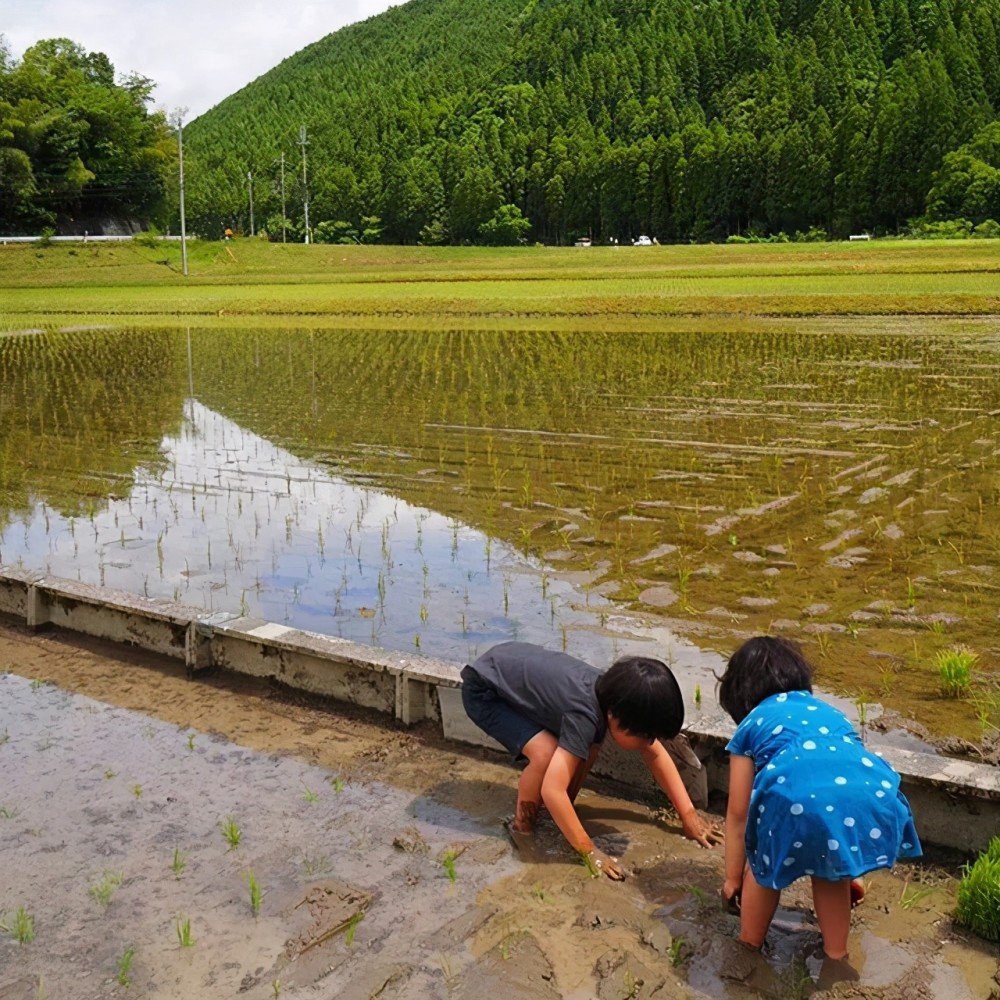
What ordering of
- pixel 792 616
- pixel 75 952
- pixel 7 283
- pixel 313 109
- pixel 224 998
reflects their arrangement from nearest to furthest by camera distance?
pixel 224 998 → pixel 75 952 → pixel 792 616 → pixel 7 283 → pixel 313 109

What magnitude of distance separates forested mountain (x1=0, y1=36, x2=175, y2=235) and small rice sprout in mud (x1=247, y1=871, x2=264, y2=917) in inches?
2530

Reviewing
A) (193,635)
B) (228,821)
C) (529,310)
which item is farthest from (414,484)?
(529,310)

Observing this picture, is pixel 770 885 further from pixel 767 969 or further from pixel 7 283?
pixel 7 283

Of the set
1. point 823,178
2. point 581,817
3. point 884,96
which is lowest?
point 581,817

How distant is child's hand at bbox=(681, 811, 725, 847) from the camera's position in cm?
352

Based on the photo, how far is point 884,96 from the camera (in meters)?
83.7

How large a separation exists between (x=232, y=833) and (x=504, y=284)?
118ft

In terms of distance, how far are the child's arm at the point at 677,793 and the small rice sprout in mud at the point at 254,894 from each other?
1.28 m

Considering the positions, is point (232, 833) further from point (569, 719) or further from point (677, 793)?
point (677, 793)

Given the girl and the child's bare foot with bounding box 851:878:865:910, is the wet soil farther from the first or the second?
the girl

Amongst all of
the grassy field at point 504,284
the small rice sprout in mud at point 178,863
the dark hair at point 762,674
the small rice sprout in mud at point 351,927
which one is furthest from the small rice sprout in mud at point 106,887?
the grassy field at point 504,284

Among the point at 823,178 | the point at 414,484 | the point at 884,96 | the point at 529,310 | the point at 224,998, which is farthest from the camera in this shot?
the point at 884,96

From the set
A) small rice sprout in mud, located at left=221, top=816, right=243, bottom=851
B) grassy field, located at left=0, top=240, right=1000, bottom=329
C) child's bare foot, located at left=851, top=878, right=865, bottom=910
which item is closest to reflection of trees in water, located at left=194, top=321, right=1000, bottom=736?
child's bare foot, located at left=851, top=878, right=865, bottom=910

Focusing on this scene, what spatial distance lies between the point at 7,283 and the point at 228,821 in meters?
49.3
